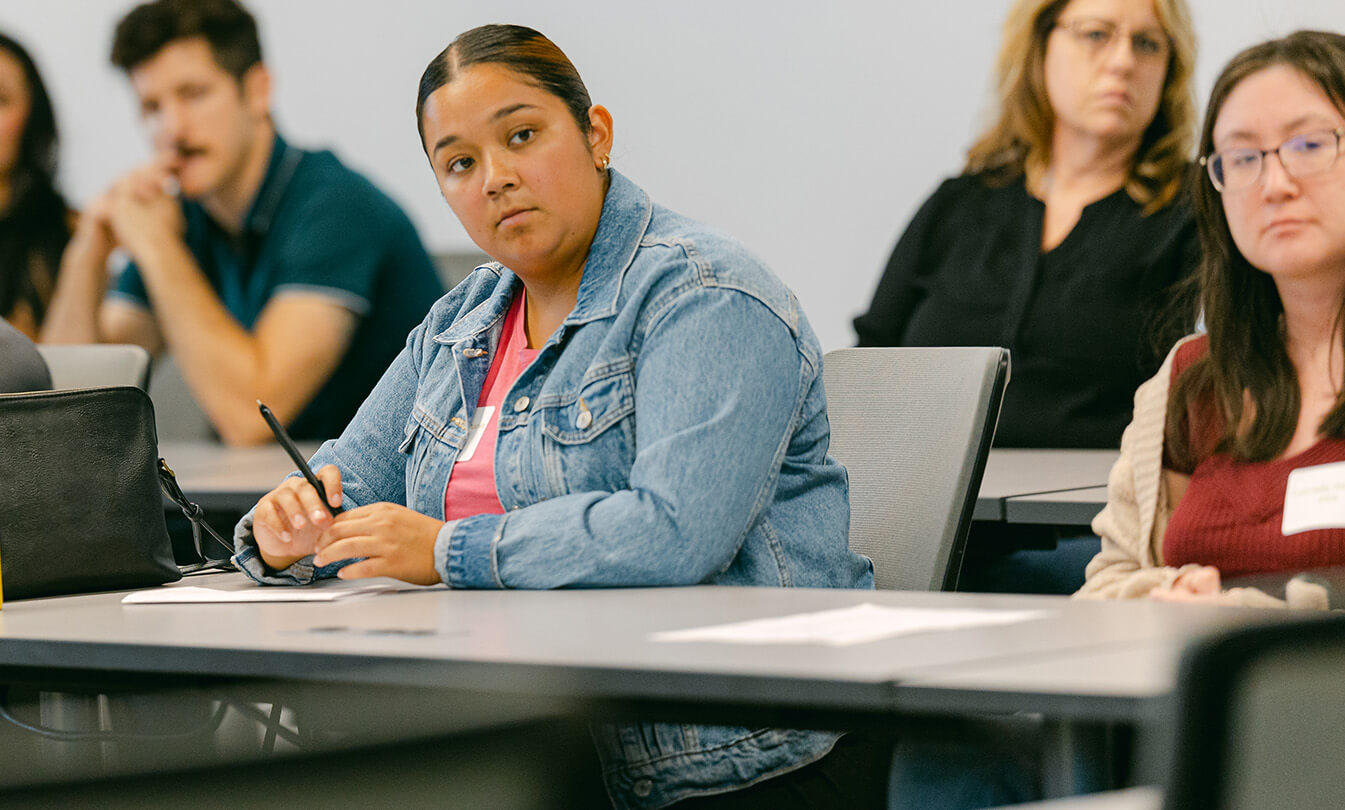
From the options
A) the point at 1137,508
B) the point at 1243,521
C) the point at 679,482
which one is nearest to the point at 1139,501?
the point at 1137,508

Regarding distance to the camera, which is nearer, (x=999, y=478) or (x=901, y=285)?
(x=999, y=478)

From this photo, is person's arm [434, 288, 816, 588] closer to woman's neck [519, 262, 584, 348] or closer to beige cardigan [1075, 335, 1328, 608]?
woman's neck [519, 262, 584, 348]

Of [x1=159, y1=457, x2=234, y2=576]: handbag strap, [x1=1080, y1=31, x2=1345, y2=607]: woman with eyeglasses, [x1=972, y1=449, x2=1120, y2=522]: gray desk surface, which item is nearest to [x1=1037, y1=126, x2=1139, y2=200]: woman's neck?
[x1=972, y1=449, x2=1120, y2=522]: gray desk surface

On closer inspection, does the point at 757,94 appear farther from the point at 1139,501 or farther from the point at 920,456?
the point at 1139,501

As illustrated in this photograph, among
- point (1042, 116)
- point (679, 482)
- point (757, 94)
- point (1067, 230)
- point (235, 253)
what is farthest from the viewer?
point (235, 253)

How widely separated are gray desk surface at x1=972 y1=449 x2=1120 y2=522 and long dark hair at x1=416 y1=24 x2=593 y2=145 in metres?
0.68

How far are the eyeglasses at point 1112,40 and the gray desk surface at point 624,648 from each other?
7.46 feet

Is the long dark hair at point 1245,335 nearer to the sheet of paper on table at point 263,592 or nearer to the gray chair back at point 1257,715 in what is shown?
the sheet of paper on table at point 263,592

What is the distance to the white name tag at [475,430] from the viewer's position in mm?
1666

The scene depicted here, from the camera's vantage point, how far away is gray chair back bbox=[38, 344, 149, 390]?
3.00m

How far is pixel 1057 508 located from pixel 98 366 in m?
1.93

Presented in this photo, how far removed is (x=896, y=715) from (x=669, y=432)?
52cm

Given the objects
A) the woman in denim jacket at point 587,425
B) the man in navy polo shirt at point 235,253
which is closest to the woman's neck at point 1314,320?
the woman in denim jacket at point 587,425

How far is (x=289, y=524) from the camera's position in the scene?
63.1 inches
